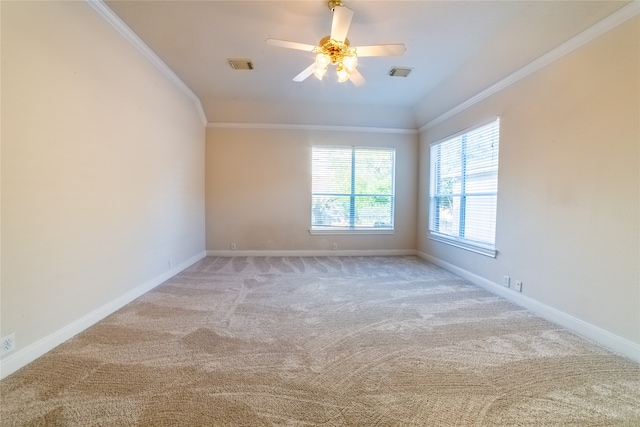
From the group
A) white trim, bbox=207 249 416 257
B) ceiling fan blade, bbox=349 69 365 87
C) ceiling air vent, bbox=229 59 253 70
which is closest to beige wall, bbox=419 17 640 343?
ceiling fan blade, bbox=349 69 365 87

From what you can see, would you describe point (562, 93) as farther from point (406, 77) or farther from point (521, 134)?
point (406, 77)

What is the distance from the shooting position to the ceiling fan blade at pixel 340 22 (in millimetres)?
1990

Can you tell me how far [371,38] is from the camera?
2.79 m

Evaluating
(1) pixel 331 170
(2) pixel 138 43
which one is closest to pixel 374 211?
(1) pixel 331 170

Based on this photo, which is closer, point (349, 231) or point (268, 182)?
point (268, 182)

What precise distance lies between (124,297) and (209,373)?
1.71 m

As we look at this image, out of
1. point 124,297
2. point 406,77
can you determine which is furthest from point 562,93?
point 124,297

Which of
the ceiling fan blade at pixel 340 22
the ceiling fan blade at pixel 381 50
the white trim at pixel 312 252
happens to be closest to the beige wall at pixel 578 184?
the ceiling fan blade at pixel 381 50

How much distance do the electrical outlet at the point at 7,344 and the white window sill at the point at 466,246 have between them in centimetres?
451

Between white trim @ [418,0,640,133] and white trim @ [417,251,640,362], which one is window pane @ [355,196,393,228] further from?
white trim @ [418,0,640,133]

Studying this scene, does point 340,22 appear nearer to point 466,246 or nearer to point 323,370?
point 323,370

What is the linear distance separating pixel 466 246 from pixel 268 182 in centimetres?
363

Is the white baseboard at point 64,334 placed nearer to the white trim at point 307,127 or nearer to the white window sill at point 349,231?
the white window sill at point 349,231

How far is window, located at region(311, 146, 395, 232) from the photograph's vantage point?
17.3 ft
